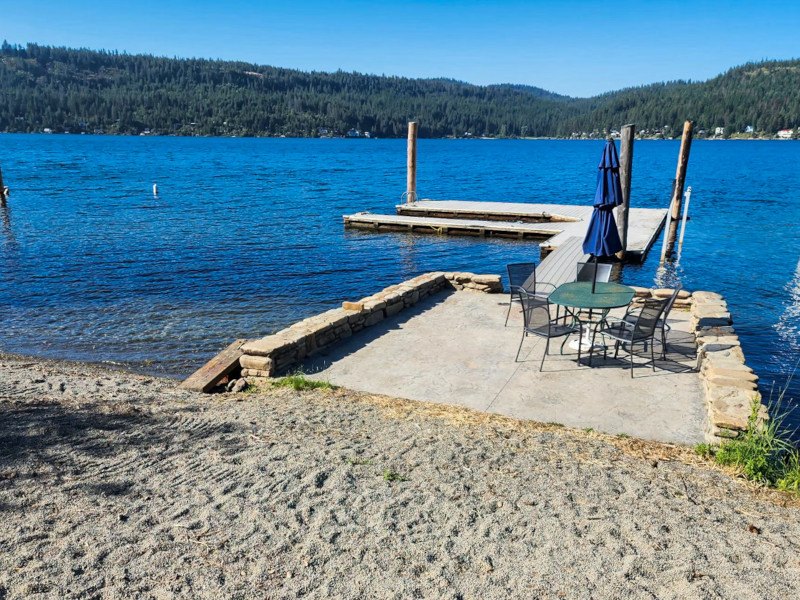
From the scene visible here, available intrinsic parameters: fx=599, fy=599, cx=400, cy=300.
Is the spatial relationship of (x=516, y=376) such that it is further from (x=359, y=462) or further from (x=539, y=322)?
(x=359, y=462)

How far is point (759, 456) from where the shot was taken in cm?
529

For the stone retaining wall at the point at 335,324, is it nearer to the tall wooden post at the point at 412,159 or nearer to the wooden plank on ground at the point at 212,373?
the wooden plank on ground at the point at 212,373

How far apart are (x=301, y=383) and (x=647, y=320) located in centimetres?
447

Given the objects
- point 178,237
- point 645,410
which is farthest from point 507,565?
point 178,237

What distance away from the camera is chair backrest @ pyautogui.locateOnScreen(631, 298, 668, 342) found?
7.65 m

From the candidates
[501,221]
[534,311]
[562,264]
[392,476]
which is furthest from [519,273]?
[501,221]

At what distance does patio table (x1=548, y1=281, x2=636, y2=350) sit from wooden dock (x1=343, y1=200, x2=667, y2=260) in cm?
1242

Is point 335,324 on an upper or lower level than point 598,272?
lower

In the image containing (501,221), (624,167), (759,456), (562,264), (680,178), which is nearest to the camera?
(759,456)

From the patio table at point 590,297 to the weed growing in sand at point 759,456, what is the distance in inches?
98.9

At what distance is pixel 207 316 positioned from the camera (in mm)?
13555

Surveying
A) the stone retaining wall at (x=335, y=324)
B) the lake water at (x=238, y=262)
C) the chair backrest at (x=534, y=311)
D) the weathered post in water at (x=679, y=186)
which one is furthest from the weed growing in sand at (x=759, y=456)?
the weathered post in water at (x=679, y=186)

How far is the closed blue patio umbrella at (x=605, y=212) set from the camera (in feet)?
35.8

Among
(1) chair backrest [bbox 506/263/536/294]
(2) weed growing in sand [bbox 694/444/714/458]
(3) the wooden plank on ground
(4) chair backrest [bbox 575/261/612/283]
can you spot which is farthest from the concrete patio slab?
(4) chair backrest [bbox 575/261/612/283]
